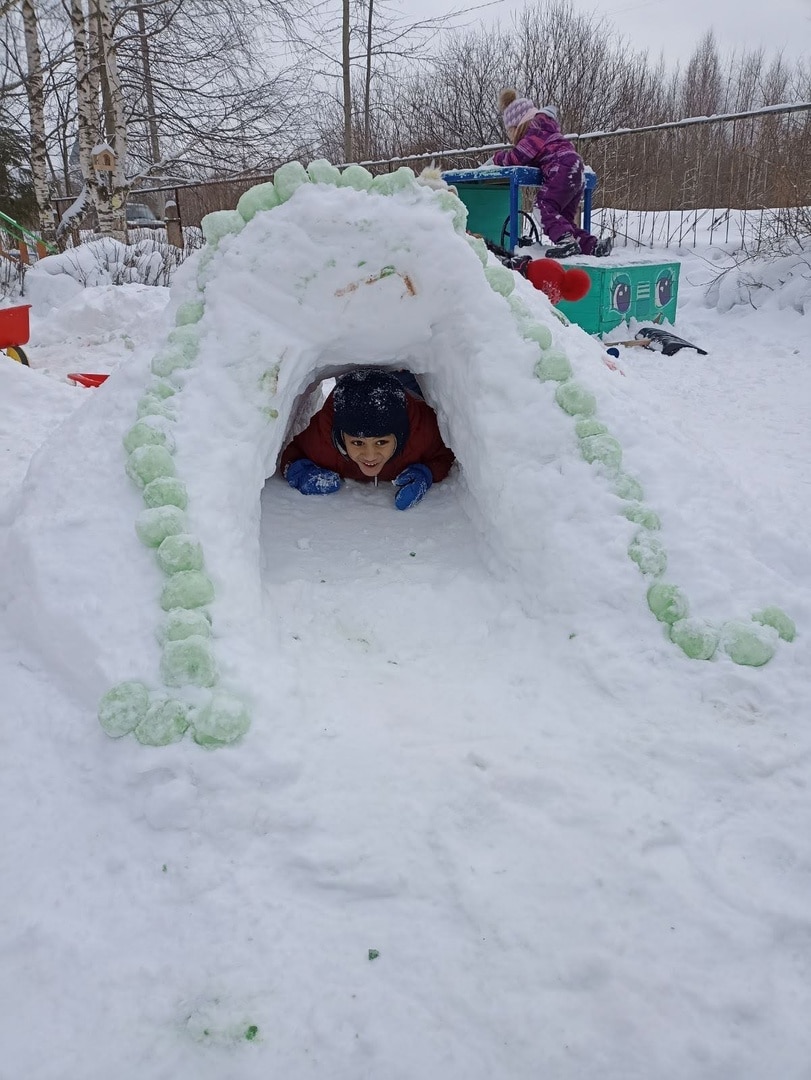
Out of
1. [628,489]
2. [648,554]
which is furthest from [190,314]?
[648,554]

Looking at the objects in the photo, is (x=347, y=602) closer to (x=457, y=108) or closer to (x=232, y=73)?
(x=232, y=73)

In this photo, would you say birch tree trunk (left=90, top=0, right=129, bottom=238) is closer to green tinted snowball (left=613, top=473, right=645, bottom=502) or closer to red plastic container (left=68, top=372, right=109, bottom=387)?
red plastic container (left=68, top=372, right=109, bottom=387)

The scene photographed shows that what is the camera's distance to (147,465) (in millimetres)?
2086

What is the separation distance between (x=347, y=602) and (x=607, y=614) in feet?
2.82

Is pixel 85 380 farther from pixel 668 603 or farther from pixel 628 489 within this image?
pixel 668 603

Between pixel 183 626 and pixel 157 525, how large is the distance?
0.33 meters

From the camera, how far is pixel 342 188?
7.88 ft

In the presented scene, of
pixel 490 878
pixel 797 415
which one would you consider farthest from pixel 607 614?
pixel 797 415

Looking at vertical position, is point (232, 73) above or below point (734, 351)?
above

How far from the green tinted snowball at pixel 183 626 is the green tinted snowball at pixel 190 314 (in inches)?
42.5

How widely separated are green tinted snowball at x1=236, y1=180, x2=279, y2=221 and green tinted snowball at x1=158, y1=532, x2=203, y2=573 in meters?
1.19

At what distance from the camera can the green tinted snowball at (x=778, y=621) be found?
6.53 feet

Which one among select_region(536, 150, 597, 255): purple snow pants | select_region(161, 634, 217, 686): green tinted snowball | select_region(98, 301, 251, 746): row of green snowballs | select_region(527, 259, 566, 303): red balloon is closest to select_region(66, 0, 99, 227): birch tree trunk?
select_region(536, 150, 597, 255): purple snow pants

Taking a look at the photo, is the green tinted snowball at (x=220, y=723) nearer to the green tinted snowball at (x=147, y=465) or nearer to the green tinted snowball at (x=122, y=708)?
the green tinted snowball at (x=122, y=708)
